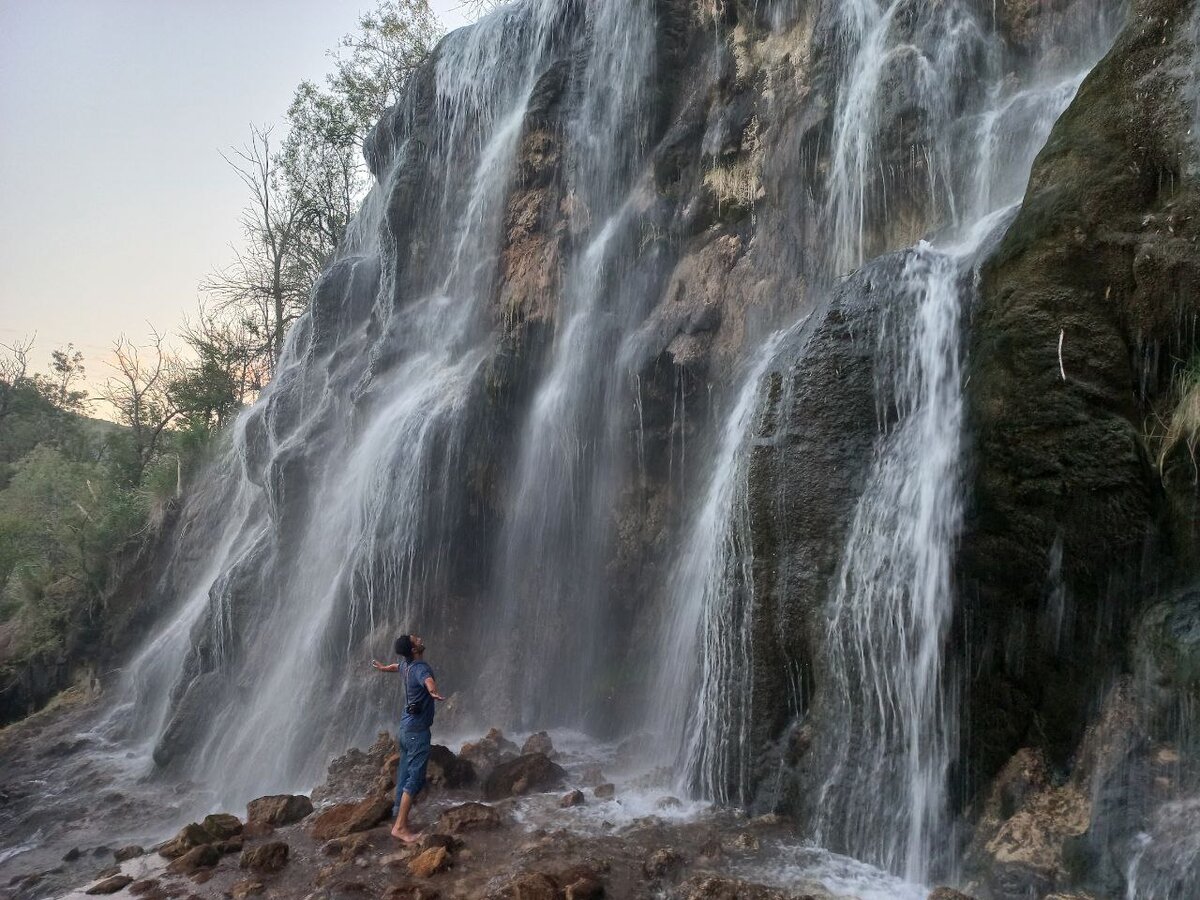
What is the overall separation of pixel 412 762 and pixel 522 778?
1263 mm

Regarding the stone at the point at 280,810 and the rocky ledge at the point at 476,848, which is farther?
the stone at the point at 280,810

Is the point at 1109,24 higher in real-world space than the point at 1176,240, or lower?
higher

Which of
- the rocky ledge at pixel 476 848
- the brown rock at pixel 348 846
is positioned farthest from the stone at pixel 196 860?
the brown rock at pixel 348 846

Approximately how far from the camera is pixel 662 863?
17.2ft

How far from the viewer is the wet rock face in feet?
15.0

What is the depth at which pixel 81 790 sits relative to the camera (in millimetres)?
11961

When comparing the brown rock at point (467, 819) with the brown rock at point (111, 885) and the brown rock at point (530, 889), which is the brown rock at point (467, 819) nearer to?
the brown rock at point (530, 889)

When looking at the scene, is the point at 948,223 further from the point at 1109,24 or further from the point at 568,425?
the point at 568,425

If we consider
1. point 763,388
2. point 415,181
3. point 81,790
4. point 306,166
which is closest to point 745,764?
point 763,388

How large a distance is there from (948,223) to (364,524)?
924cm

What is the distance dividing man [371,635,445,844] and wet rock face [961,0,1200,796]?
163 inches

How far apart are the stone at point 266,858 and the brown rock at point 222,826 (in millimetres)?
814

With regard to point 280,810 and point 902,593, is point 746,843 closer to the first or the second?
point 902,593

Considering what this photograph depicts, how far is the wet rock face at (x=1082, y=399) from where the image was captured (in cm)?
458
